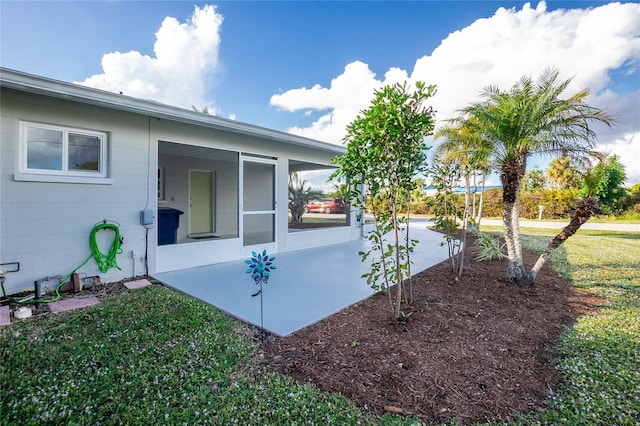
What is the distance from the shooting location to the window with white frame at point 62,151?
12.6 ft

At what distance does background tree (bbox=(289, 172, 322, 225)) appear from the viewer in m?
7.71

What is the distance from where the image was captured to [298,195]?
8.17 m

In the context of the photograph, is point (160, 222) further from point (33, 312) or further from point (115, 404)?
point (115, 404)

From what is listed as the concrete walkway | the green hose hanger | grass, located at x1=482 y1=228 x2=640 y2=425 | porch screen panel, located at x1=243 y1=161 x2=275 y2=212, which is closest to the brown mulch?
grass, located at x1=482 y1=228 x2=640 y2=425

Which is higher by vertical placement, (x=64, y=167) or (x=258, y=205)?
(x=64, y=167)

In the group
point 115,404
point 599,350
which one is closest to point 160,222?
point 115,404

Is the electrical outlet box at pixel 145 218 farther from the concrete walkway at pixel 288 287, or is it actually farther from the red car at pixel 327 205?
the red car at pixel 327 205

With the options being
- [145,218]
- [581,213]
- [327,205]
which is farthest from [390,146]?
[327,205]

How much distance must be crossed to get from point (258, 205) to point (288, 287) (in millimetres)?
2896

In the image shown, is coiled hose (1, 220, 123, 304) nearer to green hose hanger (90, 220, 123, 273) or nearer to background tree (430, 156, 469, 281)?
green hose hanger (90, 220, 123, 273)

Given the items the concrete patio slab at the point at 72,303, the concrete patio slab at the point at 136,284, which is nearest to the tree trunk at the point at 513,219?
the concrete patio slab at the point at 136,284

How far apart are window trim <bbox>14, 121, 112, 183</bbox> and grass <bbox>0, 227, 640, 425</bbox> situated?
1.96m

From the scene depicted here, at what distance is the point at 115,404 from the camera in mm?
1857

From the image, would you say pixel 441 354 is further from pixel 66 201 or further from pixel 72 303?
pixel 66 201
